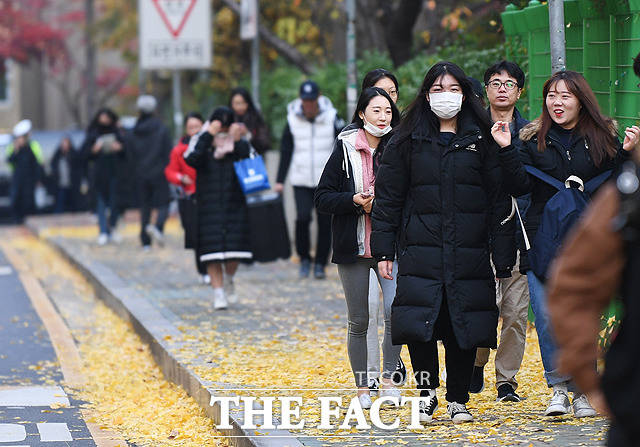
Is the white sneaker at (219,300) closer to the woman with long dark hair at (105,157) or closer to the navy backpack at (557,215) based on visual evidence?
the navy backpack at (557,215)

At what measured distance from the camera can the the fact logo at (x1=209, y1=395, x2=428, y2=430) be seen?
653 centimetres

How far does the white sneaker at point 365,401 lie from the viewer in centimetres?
697

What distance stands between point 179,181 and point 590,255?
9.86 metres

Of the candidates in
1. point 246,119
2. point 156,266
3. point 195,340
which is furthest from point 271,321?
point 156,266

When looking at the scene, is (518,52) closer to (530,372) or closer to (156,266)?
(530,372)

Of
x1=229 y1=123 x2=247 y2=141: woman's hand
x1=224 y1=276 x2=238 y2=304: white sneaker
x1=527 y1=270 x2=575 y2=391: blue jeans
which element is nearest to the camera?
x1=527 y1=270 x2=575 y2=391: blue jeans

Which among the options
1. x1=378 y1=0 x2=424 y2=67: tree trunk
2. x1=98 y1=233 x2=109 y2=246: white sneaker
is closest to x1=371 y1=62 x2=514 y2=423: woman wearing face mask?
x1=378 y1=0 x2=424 y2=67: tree trunk

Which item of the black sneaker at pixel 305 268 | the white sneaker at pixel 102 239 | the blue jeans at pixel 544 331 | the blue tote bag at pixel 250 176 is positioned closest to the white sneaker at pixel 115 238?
the white sneaker at pixel 102 239

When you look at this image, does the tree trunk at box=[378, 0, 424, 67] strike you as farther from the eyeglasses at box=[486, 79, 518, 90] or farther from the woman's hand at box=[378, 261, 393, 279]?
the woman's hand at box=[378, 261, 393, 279]

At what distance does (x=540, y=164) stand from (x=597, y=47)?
214cm

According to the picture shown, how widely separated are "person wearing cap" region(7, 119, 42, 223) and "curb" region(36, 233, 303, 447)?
8.35 meters

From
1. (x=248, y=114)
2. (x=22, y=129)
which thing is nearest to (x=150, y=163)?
(x=248, y=114)

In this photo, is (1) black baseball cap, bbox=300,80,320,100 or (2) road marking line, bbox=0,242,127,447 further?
(1) black baseball cap, bbox=300,80,320,100

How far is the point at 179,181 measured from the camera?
12875mm
